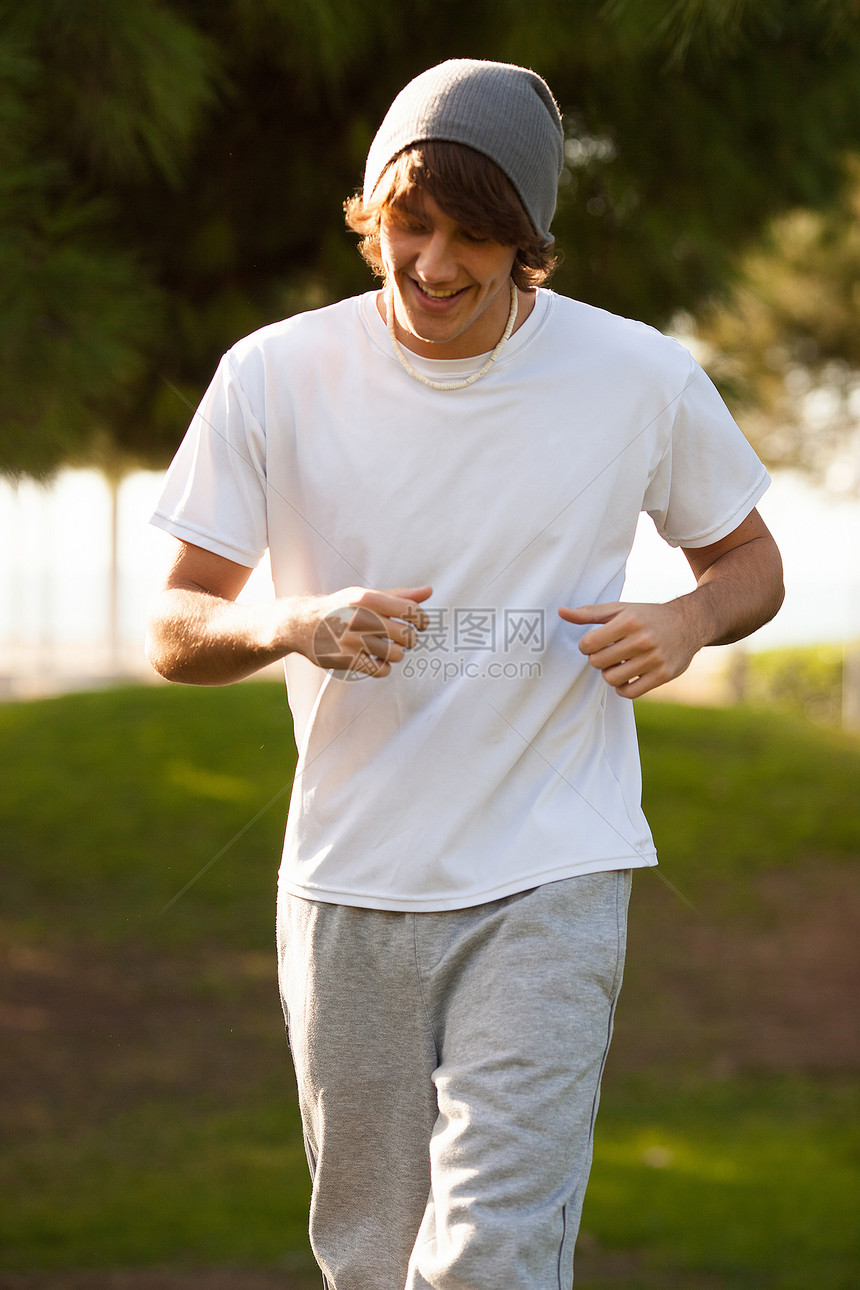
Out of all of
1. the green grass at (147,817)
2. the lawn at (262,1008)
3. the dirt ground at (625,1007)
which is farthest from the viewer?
the green grass at (147,817)

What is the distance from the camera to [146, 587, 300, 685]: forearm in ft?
5.30

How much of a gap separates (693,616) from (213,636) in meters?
0.60

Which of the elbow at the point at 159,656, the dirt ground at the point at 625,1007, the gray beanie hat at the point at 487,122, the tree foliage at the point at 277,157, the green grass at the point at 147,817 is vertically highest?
the tree foliage at the point at 277,157

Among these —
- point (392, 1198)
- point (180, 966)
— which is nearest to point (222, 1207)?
point (180, 966)

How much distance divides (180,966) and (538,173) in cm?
530

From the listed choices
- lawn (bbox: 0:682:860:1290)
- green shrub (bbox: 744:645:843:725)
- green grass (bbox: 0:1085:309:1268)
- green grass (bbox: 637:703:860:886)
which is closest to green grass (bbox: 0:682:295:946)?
lawn (bbox: 0:682:860:1290)

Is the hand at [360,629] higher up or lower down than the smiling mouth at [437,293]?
lower down

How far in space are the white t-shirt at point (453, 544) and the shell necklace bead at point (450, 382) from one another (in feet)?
0.03

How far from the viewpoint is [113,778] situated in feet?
24.6

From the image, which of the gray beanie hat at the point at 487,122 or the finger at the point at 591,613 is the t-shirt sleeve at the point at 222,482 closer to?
the gray beanie hat at the point at 487,122

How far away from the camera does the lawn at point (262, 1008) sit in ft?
13.9

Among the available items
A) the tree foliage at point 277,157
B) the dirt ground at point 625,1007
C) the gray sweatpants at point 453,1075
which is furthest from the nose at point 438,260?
the dirt ground at point 625,1007

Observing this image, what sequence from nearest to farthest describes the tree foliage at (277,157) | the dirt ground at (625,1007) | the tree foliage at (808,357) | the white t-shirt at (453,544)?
the white t-shirt at (453,544)
the tree foliage at (277,157)
the dirt ground at (625,1007)
the tree foliage at (808,357)

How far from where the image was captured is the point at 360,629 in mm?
1530
